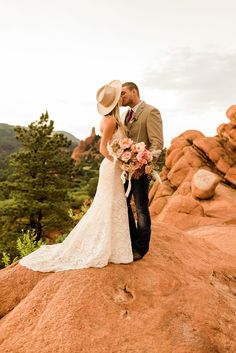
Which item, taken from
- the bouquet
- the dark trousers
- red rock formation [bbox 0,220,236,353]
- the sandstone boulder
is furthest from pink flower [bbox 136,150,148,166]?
the sandstone boulder

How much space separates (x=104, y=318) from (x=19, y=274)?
180 centimetres

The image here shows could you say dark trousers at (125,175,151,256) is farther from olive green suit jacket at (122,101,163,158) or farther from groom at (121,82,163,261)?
olive green suit jacket at (122,101,163,158)

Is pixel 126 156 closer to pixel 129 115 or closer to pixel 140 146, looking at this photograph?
pixel 140 146

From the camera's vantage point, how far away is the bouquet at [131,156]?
16.8 feet

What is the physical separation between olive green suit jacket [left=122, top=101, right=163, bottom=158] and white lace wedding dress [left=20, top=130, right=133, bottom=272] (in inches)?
11.2

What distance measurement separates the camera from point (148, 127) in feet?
17.9

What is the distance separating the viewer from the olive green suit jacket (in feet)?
17.8

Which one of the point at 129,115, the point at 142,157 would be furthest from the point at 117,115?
the point at 142,157

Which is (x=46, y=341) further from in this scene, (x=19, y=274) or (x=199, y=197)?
(x=199, y=197)

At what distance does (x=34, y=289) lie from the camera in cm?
496

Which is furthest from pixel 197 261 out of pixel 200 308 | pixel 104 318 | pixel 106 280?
pixel 104 318

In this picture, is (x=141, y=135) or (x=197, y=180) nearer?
(x=141, y=135)

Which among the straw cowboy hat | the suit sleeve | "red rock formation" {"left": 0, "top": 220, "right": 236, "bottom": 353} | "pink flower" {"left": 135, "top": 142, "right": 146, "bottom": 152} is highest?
the straw cowboy hat

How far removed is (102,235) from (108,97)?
6.74 feet
